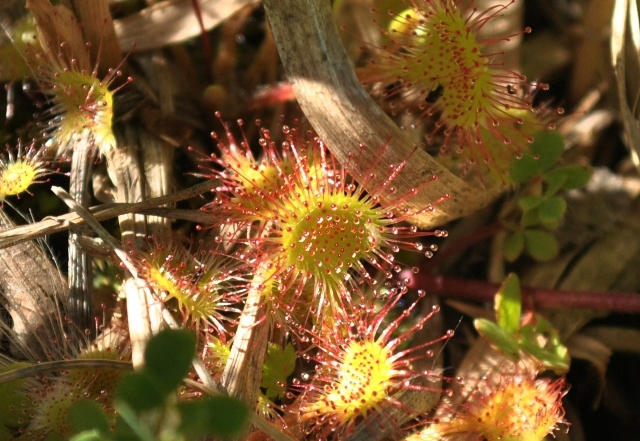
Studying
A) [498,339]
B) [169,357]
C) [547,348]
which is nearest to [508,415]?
[498,339]

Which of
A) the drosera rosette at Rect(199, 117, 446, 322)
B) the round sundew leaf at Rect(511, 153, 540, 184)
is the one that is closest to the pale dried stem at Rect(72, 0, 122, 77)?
the drosera rosette at Rect(199, 117, 446, 322)

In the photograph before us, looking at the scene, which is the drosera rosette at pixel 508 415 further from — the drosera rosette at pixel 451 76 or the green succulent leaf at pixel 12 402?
the green succulent leaf at pixel 12 402

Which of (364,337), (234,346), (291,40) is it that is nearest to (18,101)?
(291,40)

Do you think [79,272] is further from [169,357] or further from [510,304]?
[510,304]

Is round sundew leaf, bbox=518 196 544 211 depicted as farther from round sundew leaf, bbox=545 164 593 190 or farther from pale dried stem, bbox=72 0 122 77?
pale dried stem, bbox=72 0 122 77

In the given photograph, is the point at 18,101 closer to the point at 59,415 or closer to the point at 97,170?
the point at 97,170

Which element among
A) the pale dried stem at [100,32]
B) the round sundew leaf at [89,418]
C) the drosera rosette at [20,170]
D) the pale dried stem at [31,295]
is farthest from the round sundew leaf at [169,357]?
the pale dried stem at [100,32]

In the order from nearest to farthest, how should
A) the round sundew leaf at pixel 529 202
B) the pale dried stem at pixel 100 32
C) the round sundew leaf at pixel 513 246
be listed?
the pale dried stem at pixel 100 32 < the round sundew leaf at pixel 529 202 < the round sundew leaf at pixel 513 246
